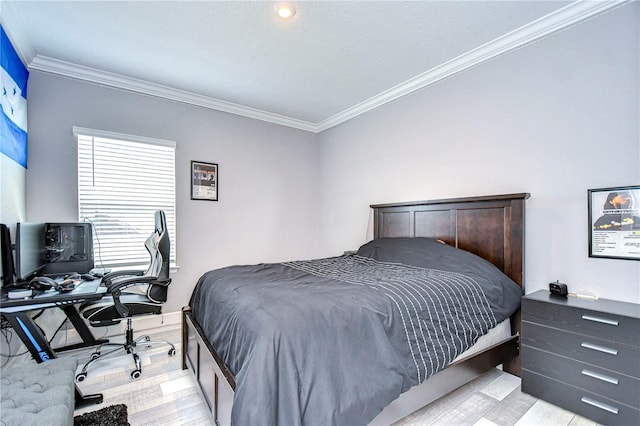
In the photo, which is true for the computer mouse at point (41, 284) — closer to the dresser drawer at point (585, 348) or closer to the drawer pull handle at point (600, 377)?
the dresser drawer at point (585, 348)

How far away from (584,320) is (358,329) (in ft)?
4.81

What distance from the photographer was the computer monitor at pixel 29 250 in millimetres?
2035

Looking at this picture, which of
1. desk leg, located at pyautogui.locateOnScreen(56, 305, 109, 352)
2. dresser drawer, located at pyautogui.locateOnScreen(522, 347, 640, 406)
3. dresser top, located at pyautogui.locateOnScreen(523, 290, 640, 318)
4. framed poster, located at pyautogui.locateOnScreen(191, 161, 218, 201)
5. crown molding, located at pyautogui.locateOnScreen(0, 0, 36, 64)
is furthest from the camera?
framed poster, located at pyautogui.locateOnScreen(191, 161, 218, 201)

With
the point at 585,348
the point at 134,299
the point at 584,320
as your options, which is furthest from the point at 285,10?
the point at 585,348

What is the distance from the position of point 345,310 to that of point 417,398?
0.74 metres

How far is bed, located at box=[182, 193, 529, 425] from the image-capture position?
1.21 m

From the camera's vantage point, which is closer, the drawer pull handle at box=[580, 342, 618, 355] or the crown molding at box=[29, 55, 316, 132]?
the drawer pull handle at box=[580, 342, 618, 355]

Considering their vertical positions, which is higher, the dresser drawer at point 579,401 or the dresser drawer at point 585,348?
the dresser drawer at point 585,348

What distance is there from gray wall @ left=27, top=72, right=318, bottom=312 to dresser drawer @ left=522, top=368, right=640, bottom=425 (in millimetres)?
3158

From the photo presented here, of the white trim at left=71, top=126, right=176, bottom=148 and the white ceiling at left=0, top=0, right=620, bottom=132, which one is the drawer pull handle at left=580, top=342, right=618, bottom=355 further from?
the white trim at left=71, top=126, right=176, bottom=148

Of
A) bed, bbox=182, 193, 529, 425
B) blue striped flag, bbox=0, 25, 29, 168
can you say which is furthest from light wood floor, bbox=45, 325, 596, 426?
blue striped flag, bbox=0, 25, 29, 168

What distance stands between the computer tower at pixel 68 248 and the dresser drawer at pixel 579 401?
367 cm

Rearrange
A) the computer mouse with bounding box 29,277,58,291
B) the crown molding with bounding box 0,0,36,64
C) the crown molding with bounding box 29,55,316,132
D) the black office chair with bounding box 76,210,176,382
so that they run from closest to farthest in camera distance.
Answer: the computer mouse with bounding box 29,277,58,291
the crown molding with bounding box 0,0,36,64
the black office chair with bounding box 76,210,176,382
the crown molding with bounding box 29,55,316,132

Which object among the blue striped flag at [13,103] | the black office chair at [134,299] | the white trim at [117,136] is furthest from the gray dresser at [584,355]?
the blue striped flag at [13,103]
